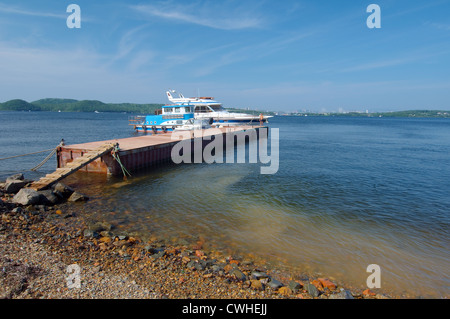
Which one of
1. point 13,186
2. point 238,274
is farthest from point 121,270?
point 13,186

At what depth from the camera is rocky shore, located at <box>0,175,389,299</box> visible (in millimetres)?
5770

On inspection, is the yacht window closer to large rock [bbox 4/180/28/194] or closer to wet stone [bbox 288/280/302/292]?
large rock [bbox 4/180/28/194]

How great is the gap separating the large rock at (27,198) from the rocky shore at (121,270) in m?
1.29

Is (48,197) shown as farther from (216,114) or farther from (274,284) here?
(216,114)

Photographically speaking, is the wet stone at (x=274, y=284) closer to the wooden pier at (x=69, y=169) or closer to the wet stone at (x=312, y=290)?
the wet stone at (x=312, y=290)

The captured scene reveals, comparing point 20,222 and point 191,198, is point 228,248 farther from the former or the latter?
point 20,222

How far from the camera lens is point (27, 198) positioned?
10938 mm

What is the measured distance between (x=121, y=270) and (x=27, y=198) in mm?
7006

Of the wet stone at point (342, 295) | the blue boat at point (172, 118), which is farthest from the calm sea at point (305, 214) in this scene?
the blue boat at point (172, 118)

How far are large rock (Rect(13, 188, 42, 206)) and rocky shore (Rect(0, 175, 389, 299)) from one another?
4.22 ft

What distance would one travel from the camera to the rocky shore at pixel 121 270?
18.9 feet

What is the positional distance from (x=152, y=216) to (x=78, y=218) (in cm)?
283
